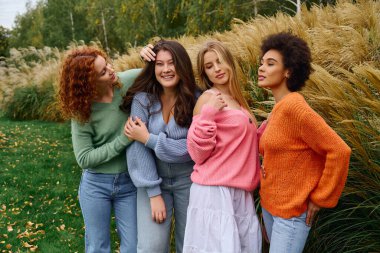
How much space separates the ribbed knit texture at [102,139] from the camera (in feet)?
8.93

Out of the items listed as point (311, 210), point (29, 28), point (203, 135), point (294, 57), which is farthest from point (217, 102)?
point (29, 28)

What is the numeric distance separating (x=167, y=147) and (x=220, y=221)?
546 mm

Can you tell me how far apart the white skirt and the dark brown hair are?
48 cm

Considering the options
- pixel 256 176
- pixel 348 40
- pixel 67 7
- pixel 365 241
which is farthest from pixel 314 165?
pixel 67 7

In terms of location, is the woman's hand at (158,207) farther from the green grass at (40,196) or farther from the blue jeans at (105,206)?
the green grass at (40,196)

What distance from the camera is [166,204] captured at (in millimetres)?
2764

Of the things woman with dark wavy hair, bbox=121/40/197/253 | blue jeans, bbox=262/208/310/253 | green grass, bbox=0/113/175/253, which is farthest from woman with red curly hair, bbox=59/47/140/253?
green grass, bbox=0/113/175/253

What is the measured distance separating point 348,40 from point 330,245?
227cm

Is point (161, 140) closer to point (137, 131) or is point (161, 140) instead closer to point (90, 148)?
point (137, 131)

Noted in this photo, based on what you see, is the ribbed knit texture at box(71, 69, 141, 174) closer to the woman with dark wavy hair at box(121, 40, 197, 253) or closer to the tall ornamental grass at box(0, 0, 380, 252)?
the woman with dark wavy hair at box(121, 40, 197, 253)

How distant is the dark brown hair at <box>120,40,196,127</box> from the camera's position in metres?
2.68

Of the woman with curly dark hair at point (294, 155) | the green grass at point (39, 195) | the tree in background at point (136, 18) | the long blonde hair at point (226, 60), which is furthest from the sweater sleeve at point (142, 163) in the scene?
the tree in background at point (136, 18)

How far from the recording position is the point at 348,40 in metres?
4.20

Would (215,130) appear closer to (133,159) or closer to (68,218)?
(133,159)
